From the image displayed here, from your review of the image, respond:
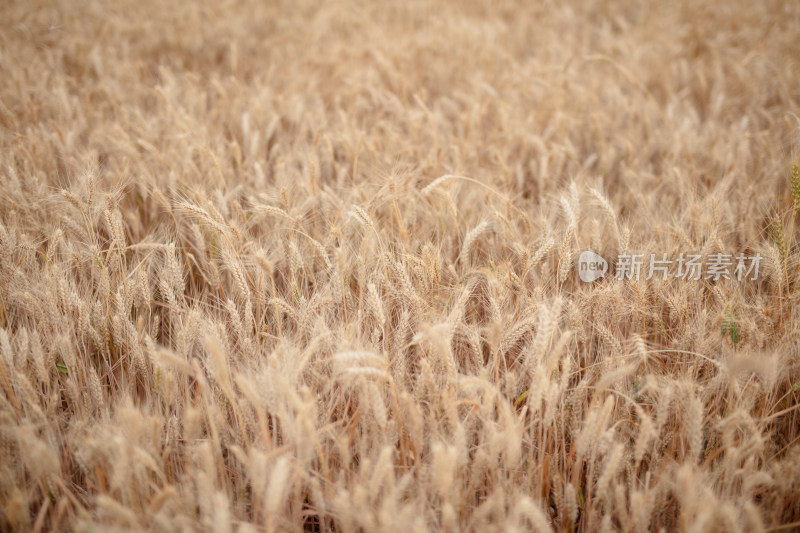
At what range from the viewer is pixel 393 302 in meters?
1.68

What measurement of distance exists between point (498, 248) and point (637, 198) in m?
0.82

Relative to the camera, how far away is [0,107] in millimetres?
2521

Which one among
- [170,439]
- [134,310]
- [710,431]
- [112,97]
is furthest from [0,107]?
[710,431]
